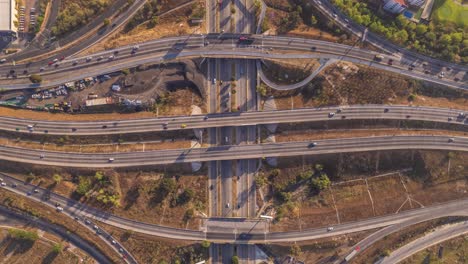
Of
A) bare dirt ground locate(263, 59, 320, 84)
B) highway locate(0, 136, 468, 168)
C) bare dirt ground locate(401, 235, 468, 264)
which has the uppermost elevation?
bare dirt ground locate(263, 59, 320, 84)

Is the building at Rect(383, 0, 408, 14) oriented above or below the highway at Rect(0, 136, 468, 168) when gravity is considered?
above

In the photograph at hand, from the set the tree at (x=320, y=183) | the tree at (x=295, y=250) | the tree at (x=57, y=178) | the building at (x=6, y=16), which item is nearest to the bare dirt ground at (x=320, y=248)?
the tree at (x=295, y=250)

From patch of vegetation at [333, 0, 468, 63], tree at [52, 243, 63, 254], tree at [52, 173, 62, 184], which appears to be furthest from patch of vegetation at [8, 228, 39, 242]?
patch of vegetation at [333, 0, 468, 63]

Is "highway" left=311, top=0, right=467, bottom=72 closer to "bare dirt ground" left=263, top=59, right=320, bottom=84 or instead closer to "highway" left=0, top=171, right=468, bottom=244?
"bare dirt ground" left=263, top=59, right=320, bottom=84

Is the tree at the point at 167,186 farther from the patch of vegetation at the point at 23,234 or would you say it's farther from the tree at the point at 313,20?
the tree at the point at 313,20

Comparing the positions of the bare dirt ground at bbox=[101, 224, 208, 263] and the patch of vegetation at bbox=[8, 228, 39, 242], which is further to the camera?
the bare dirt ground at bbox=[101, 224, 208, 263]

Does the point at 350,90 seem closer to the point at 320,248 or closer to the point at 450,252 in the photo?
the point at 320,248

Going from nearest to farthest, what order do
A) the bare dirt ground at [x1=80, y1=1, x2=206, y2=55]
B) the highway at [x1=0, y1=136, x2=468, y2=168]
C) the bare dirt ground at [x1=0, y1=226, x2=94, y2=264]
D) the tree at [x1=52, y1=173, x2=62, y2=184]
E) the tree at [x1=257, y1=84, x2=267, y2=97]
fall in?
the tree at [x1=52, y1=173, x2=62, y2=184], the bare dirt ground at [x1=0, y1=226, x2=94, y2=264], the highway at [x1=0, y1=136, x2=468, y2=168], the tree at [x1=257, y1=84, x2=267, y2=97], the bare dirt ground at [x1=80, y1=1, x2=206, y2=55]
